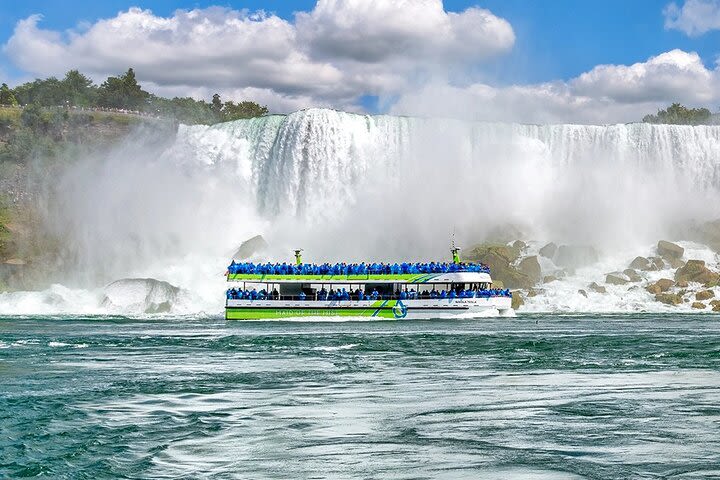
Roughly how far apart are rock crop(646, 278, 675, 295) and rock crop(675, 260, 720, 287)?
1.36 metres

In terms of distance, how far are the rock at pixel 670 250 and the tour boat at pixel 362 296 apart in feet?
73.4

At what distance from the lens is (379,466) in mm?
15188

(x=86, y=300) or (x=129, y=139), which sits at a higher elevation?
(x=129, y=139)

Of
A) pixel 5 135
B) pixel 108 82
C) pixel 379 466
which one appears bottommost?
pixel 379 466

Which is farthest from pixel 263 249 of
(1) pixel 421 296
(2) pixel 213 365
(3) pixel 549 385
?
(3) pixel 549 385

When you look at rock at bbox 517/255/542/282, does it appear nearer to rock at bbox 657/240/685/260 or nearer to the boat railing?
rock at bbox 657/240/685/260

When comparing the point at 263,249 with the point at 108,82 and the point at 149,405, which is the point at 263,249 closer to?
the point at 149,405

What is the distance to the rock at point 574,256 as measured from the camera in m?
70.4

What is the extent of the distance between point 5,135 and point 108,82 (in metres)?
44.2

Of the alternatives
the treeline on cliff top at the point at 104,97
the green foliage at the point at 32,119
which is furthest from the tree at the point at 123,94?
the green foliage at the point at 32,119

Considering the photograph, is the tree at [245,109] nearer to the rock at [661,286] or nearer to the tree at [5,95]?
the tree at [5,95]

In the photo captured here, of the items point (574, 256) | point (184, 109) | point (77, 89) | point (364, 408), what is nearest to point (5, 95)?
point (77, 89)

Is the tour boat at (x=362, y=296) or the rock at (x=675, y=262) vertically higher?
the rock at (x=675, y=262)

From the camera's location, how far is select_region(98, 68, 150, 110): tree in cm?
13312
